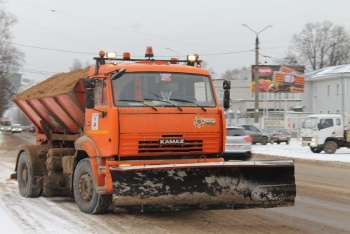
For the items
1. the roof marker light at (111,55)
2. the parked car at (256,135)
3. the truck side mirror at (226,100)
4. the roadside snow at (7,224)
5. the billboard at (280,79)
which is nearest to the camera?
the roadside snow at (7,224)

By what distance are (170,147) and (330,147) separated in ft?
69.0

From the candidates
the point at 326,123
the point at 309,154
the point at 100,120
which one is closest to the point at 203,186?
the point at 100,120

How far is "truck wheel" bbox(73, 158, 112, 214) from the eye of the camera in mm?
8391

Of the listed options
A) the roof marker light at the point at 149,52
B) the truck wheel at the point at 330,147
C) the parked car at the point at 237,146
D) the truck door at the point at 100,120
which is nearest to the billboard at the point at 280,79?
the truck wheel at the point at 330,147

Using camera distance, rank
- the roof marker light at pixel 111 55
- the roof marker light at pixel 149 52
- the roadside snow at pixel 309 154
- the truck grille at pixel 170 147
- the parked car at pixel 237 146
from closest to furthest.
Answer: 1. the truck grille at pixel 170 147
2. the roof marker light at pixel 111 55
3. the roof marker light at pixel 149 52
4. the parked car at pixel 237 146
5. the roadside snow at pixel 309 154

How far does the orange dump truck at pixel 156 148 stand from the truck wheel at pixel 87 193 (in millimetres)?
16

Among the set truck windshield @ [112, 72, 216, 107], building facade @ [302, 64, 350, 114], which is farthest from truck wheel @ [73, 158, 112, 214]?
building facade @ [302, 64, 350, 114]

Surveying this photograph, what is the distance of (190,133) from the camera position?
841 cm

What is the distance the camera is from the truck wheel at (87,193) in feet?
27.5

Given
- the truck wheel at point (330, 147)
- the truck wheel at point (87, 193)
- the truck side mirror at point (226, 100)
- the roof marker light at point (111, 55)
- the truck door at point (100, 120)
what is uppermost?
the roof marker light at point (111, 55)

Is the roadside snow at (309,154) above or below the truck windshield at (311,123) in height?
below

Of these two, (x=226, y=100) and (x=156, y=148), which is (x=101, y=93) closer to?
(x=156, y=148)

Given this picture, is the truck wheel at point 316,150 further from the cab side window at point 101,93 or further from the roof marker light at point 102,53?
the cab side window at point 101,93

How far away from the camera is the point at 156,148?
27.1 feet
